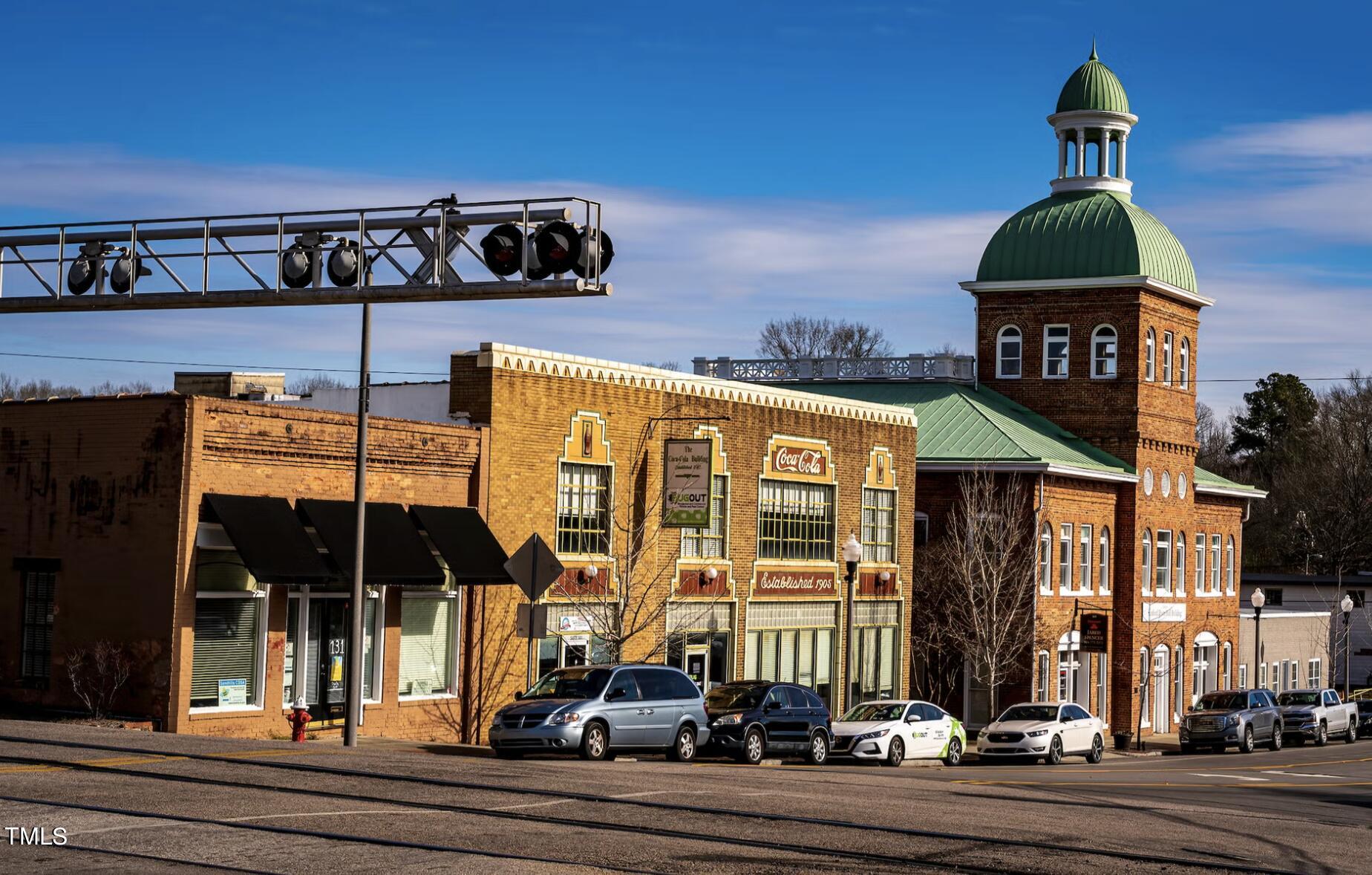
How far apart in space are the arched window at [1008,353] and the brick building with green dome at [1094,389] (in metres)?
0.05

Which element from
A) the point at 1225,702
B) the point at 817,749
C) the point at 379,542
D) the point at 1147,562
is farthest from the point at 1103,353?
the point at 379,542

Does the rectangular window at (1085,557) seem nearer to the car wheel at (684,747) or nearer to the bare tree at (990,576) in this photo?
the bare tree at (990,576)

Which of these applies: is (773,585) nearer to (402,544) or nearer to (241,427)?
(402,544)

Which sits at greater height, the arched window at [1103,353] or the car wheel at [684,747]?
the arched window at [1103,353]

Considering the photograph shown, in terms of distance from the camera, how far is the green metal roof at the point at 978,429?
52.0 m

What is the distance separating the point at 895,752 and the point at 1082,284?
26978mm

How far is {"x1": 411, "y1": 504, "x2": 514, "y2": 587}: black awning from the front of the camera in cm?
3128

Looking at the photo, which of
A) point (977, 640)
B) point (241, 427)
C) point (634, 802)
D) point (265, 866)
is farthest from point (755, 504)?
point (265, 866)

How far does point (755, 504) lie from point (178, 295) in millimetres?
18840

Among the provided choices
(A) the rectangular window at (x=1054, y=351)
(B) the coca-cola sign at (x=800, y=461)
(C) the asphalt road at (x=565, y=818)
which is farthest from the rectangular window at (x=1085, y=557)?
(C) the asphalt road at (x=565, y=818)

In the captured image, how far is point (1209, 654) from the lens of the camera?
210 feet

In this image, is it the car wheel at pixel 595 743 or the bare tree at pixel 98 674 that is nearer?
the car wheel at pixel 595 743

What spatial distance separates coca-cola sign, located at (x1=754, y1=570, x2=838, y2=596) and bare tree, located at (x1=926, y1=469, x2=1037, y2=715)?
6.46m

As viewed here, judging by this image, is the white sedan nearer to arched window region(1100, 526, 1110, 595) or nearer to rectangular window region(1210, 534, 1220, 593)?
arched window region(1100, 526, 1110, 595)
